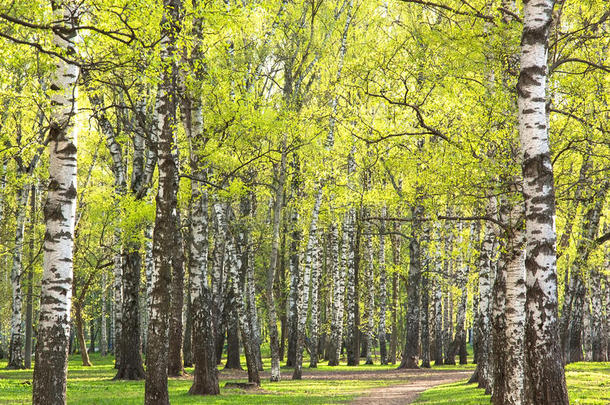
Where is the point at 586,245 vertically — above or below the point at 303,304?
above

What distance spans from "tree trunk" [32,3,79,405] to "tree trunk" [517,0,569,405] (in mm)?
6588

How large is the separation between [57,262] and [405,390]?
13556 mm

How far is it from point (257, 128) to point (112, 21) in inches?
315

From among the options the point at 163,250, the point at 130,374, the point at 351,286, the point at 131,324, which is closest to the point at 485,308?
the point at 163,250

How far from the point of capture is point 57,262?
8445 millimetres

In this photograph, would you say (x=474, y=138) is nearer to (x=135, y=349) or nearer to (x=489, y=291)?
(x=489, y=291)

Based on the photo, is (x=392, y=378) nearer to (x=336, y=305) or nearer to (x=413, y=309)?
(x=413, y=309)

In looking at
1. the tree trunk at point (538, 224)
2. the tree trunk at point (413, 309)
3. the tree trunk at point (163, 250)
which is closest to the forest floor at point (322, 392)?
the tree trunk at point (163, 250)

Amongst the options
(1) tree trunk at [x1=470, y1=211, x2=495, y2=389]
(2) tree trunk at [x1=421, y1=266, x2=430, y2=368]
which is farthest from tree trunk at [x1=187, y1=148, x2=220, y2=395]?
(2) tree trunk at [x1=421, y1=266, x2=430, y2=368]

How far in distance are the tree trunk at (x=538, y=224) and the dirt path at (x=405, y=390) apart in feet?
26.8

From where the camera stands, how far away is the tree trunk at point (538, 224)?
24.0 feet

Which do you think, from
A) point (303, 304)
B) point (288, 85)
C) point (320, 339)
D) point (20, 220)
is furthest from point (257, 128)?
point (320, 339)

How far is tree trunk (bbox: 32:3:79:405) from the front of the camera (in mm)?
8383

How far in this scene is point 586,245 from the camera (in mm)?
18797
